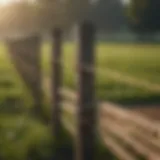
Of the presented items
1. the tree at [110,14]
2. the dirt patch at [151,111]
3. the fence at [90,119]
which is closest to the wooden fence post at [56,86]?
the fence at [90,119]

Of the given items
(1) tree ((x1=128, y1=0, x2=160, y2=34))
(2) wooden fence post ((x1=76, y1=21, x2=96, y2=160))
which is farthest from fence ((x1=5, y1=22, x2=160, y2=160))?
(1) tree ((x1=128, y1=0, x2=160, y2=34))

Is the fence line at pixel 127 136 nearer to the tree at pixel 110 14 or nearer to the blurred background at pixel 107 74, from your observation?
the blurred background at pixel 107 74

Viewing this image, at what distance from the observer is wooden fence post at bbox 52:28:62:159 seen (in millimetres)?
850

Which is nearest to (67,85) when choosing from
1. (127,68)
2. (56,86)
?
(56,86)

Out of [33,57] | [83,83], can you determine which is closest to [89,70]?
[83,83]

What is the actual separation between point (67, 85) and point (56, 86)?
1.1 inches

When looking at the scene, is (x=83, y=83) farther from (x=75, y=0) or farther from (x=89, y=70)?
(x=75, y=0)

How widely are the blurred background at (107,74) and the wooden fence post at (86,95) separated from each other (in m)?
0.02

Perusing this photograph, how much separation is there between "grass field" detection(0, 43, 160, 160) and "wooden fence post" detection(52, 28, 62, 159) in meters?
0.01

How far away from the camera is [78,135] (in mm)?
868

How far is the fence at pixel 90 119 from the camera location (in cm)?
76

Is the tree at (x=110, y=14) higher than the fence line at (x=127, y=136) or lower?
higher

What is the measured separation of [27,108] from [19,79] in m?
0.07

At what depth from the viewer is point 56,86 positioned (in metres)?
0.87
